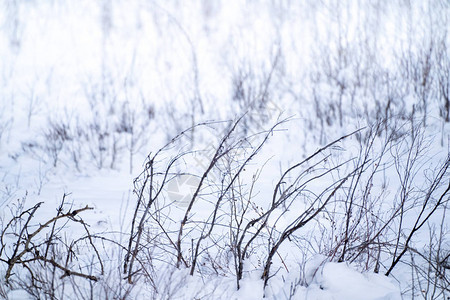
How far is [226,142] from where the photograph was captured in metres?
2.39

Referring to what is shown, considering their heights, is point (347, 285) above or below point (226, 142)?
below

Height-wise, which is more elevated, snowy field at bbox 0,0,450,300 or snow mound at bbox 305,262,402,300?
snowy field at bbox 0,0,450,300

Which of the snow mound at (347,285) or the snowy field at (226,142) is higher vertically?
the snowy field at (226,142)

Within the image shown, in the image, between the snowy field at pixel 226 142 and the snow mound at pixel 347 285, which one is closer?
the snow mound at pixel 347 285

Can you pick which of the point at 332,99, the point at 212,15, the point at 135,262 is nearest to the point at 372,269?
the point at 135,262

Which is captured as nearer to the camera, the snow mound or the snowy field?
the snow mound

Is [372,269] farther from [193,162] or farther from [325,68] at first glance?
[325,68]

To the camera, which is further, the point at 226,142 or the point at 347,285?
the point at 226,142

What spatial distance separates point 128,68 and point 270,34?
4.01 meters

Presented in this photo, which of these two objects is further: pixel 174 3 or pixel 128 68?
pixel 174 3

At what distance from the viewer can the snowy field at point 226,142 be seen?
2.30m

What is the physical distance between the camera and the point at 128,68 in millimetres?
8594

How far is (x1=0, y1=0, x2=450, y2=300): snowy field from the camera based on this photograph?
2.30 metres

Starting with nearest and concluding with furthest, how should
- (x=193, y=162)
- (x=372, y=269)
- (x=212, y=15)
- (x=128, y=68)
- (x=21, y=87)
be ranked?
(x=372, y=269) → (x=193, y=162) → (x=21, y=87) → (x=128, y=68) → (x=212, y=15)
